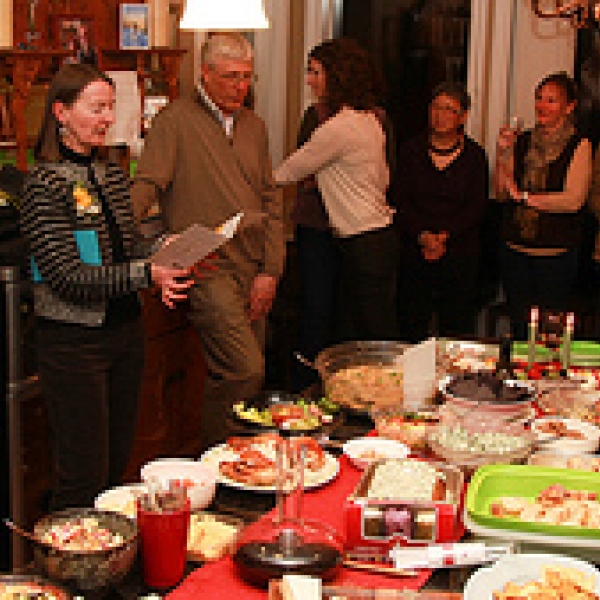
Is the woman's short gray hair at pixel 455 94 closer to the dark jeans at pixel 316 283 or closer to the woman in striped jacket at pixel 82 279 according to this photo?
the dark jeans at pixel 316 283

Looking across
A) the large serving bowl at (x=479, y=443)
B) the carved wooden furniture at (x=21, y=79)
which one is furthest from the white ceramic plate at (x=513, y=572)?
the carved wooden furniture at (x=21, y=79)

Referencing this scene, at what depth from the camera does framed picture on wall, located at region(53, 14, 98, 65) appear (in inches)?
189

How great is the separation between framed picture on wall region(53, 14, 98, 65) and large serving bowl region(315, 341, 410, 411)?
82.3 inches

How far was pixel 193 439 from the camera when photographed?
4.98 meters

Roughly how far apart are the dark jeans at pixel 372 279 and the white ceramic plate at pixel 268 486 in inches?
98.4

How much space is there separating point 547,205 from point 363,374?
A: 232cm

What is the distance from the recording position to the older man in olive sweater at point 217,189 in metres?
4.23

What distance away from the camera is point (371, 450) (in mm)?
2811

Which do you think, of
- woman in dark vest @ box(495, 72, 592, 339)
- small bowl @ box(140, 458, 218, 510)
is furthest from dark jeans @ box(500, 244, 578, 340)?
small bowl @ box(140, 458, 218, 510)

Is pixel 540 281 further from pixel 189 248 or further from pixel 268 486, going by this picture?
pixel 268 486

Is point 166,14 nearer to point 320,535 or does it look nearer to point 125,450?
point 125,450

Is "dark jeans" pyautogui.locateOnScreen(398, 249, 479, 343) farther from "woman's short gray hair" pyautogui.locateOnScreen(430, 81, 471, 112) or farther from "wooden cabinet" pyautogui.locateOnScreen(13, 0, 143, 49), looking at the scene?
"wooden cabinet" pyautogui.locateOnScreen(13, 0, 143, 49)

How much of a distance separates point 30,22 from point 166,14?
1021 mm

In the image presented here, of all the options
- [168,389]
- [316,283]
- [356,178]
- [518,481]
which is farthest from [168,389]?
[518,481]
